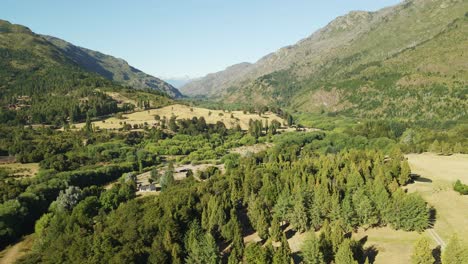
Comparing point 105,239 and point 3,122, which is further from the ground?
point 3,122

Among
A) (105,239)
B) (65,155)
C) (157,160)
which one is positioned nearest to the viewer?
(105,239)

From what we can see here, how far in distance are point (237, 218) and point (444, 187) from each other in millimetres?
55648

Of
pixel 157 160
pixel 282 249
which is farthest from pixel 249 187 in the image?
pixel 157 160

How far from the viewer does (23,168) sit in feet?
423

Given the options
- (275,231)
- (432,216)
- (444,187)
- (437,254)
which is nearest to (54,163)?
(275,231)

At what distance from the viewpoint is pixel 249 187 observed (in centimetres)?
8775

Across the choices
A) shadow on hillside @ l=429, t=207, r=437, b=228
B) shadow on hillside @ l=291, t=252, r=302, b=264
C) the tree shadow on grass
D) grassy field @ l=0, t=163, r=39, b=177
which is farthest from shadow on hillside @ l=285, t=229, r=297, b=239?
grassy field @ l=0, t=163, r=39, b=177

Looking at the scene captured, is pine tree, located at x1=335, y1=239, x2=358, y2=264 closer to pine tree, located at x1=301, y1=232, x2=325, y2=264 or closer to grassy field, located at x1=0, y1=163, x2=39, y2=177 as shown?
pine tree, located at x1=301, y1=232, x2=325, y2=264

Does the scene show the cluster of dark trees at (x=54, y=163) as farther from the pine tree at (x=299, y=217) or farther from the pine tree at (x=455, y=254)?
the pine tree at (x=455, y=254)

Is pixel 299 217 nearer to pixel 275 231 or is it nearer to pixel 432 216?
pixel 275 231

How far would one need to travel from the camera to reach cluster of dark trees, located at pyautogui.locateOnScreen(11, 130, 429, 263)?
188 feet

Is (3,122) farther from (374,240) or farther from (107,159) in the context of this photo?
(374,240)

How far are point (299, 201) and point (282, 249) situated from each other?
66.5ft

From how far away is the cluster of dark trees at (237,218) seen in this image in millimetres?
57406
